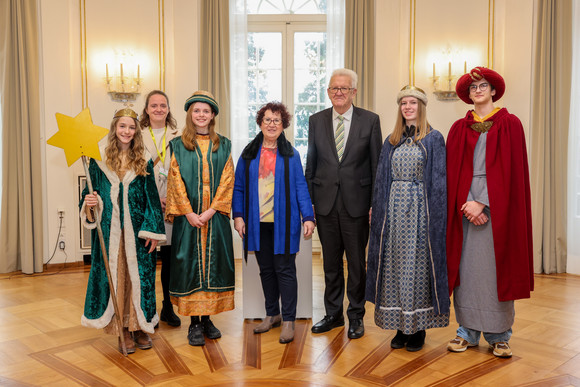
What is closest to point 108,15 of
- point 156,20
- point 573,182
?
point 156,20

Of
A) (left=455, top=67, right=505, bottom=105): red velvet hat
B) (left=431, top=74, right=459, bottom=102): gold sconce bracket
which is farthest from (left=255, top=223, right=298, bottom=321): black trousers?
(left=431, top=74, right=459, bottom=102): gold sconce bracket

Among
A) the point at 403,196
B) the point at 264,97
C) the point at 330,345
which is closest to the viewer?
the point at 403,196

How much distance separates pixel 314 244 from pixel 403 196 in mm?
3256

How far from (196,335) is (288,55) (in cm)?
384

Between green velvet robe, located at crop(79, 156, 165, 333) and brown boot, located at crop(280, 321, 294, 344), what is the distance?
81cm

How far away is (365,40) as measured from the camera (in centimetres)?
549

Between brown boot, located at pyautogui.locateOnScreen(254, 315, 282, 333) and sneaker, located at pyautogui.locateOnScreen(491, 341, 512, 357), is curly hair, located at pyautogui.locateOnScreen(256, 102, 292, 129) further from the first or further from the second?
sneaker, located at pyautogui.locateOnScreen(491, 341, 512, 357)

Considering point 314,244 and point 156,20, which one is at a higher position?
point 156,20

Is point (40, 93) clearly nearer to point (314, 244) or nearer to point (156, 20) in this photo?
point (156, 20)

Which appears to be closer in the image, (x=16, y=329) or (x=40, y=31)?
(x=16, y=329)

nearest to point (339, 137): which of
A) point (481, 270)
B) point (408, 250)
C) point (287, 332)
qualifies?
point (408, 250)

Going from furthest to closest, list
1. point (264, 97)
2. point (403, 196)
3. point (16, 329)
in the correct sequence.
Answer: point (264, 97), point (16, 329), point (403, 196)

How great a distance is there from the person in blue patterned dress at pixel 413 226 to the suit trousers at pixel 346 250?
28 cm

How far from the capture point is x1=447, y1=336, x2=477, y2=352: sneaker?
2.93 metres
